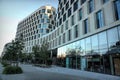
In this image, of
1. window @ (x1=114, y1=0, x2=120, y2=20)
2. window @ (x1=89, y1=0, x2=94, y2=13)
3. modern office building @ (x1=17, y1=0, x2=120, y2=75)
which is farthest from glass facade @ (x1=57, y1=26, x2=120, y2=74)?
window @ (x1=89, y1=0, x2=94, y2=13)

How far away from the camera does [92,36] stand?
26.5m

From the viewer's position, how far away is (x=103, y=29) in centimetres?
2273

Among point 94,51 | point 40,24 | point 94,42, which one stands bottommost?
point 94,51

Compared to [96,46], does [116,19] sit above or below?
above

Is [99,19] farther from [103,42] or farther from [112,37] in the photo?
[112,37]

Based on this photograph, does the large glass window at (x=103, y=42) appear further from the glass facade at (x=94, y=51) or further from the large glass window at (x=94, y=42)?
the large glass window at (x=94, y=42)

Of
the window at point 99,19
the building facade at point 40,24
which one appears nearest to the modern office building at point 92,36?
the window at point 99,19

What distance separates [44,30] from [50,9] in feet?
47.4

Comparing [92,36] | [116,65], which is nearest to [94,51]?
[92,36]

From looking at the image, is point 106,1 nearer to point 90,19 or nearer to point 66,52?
point 90,19

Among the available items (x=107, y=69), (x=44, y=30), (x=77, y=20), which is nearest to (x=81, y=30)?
(x=77, y=20)

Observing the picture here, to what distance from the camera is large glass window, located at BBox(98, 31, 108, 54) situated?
22.2 m

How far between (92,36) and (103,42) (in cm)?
394

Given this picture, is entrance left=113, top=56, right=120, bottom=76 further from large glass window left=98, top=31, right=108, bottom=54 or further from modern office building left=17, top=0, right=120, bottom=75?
large glass window left=98, top=31, right=108, bottom=54
